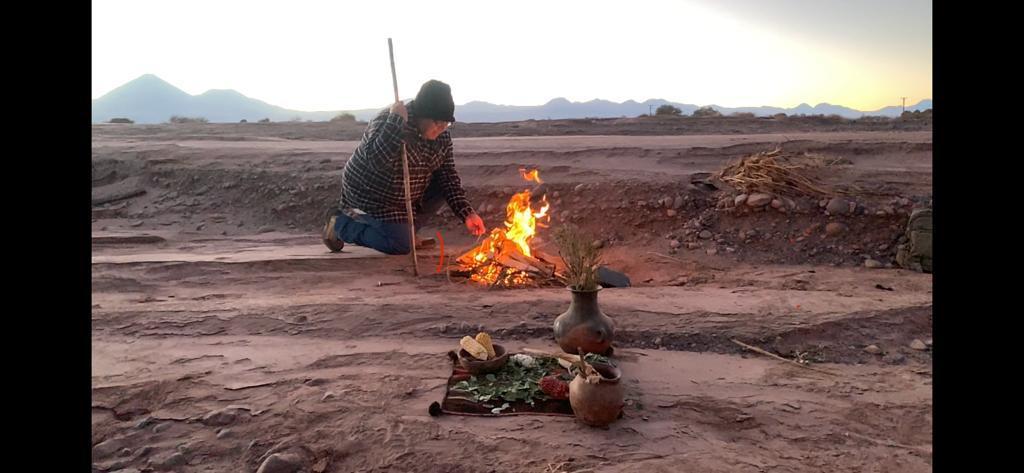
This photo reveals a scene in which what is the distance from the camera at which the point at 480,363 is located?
3.37 m

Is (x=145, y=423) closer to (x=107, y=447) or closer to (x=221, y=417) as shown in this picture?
(x=107, y=447)

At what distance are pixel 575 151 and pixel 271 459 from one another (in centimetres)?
757

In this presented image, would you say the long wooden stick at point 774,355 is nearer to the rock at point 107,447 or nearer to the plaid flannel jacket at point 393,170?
the plaid flannel jacket at point 393,170

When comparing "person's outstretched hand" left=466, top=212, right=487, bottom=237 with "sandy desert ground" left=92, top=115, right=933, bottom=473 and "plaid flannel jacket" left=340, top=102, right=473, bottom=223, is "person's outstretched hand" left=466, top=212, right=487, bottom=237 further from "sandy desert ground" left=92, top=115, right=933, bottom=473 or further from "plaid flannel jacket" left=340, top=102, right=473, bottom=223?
"sandy desert ground" left=92, top=115, right=933, bottom=473

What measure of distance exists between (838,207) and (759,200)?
0.76 m

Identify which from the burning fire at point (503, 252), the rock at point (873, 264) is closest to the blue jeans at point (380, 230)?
the burning fire at point (503, 252)

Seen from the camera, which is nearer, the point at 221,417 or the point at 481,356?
the point at 221,417

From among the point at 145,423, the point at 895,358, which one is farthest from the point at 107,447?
the point at 895,358

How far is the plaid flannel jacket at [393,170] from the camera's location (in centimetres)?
559

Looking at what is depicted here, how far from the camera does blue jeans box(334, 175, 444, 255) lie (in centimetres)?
601

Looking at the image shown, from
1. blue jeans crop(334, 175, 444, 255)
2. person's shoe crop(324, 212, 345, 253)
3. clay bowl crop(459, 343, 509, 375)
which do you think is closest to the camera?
clay bowl crop(459, 343, 509, 375)

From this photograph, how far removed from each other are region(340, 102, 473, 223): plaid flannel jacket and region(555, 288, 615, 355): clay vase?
2503mm

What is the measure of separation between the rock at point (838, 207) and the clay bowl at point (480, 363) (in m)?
4.46

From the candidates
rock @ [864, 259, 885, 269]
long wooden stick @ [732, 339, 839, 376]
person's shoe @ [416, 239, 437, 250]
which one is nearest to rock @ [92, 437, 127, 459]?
long wooden stick @ [732, 339, 839, 376]
